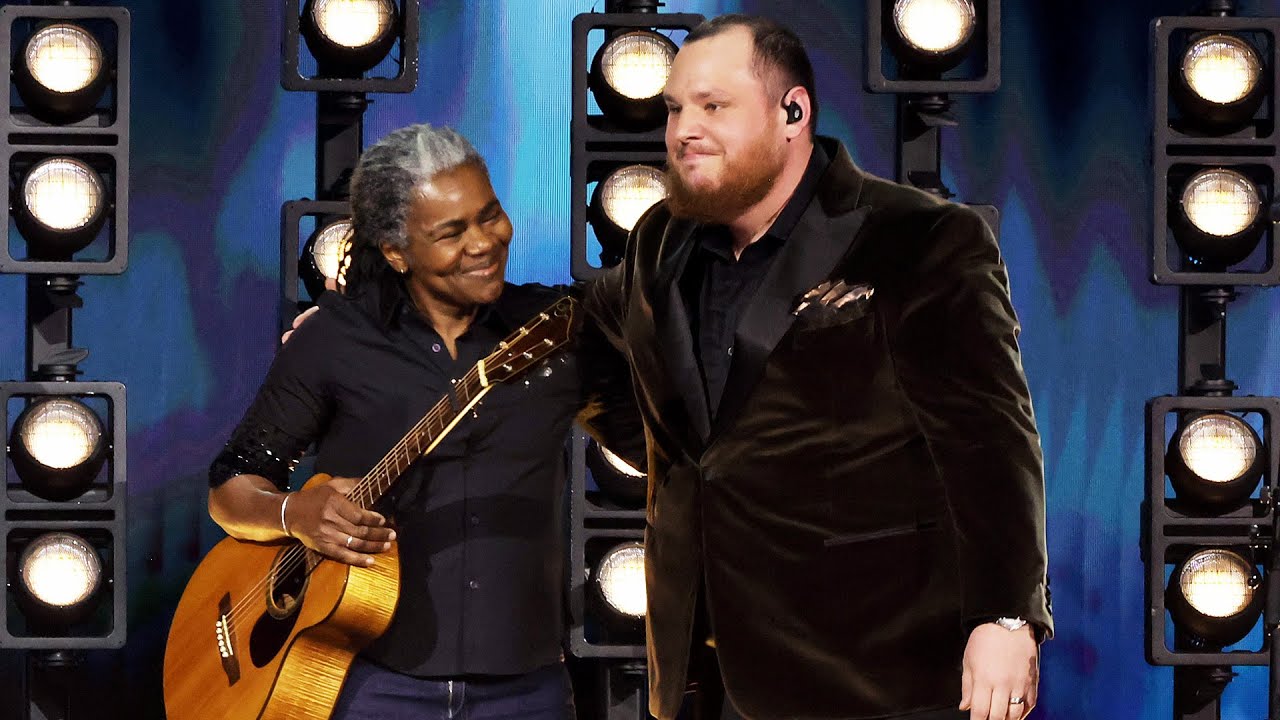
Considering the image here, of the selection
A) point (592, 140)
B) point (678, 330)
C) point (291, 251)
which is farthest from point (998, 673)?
point (291, 251)

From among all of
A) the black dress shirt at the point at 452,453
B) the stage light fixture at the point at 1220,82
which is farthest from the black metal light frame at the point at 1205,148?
the black dress shirt at the point at 452,453

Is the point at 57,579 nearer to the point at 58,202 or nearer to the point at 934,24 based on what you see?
the point at 58,202

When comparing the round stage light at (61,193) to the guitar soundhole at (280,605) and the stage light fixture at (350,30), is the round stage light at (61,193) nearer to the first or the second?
the stage light fixture at (350,30)

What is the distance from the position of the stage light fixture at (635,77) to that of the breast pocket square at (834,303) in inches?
65.7

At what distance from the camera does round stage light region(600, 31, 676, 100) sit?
3758 mm

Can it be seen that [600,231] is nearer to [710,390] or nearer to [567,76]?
[567,76]

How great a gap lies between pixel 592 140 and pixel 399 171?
93 cm

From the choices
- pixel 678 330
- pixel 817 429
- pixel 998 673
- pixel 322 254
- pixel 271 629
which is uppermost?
pixel 322 254

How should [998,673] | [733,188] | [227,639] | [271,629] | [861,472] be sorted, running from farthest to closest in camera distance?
[227,639] < [271,629] < [733,188] < [861,472] < [998,673]

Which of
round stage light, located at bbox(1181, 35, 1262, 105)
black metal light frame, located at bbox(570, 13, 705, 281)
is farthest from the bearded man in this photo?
round stage light, located at bbox(1181, 35, 1262, 105)

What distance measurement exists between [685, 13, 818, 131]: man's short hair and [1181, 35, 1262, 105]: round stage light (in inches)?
72.9

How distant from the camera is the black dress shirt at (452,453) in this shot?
2.75 meters

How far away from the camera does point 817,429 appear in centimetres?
213

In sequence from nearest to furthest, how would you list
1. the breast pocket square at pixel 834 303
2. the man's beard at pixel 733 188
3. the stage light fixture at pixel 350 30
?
the breast pocket square at pixel 834 303 < the man's beard at pixel 733 188 < the stage light fixture at pixel 350 30
